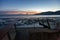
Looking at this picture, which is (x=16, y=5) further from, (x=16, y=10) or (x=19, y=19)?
(x=19, y=19)

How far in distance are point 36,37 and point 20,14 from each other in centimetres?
31

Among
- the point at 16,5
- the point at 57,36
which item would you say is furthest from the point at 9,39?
the point at 57,36

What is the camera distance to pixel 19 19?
1162 millimetres

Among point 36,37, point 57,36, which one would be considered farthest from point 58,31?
point 36,37

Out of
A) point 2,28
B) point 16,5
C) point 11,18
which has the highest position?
point 16,5

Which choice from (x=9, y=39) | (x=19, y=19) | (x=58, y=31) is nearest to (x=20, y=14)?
(x=19, y=19)

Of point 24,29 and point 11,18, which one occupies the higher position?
point 11,18

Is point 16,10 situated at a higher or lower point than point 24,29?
higher

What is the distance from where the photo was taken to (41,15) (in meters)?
1.15

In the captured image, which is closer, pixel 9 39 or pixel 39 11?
pixel 9 39

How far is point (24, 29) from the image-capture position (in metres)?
1.13

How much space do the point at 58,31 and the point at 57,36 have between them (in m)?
0.06

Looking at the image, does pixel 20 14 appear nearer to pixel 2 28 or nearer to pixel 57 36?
pixel 2 28

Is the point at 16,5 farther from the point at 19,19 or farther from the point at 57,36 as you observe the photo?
the point at 57,36
